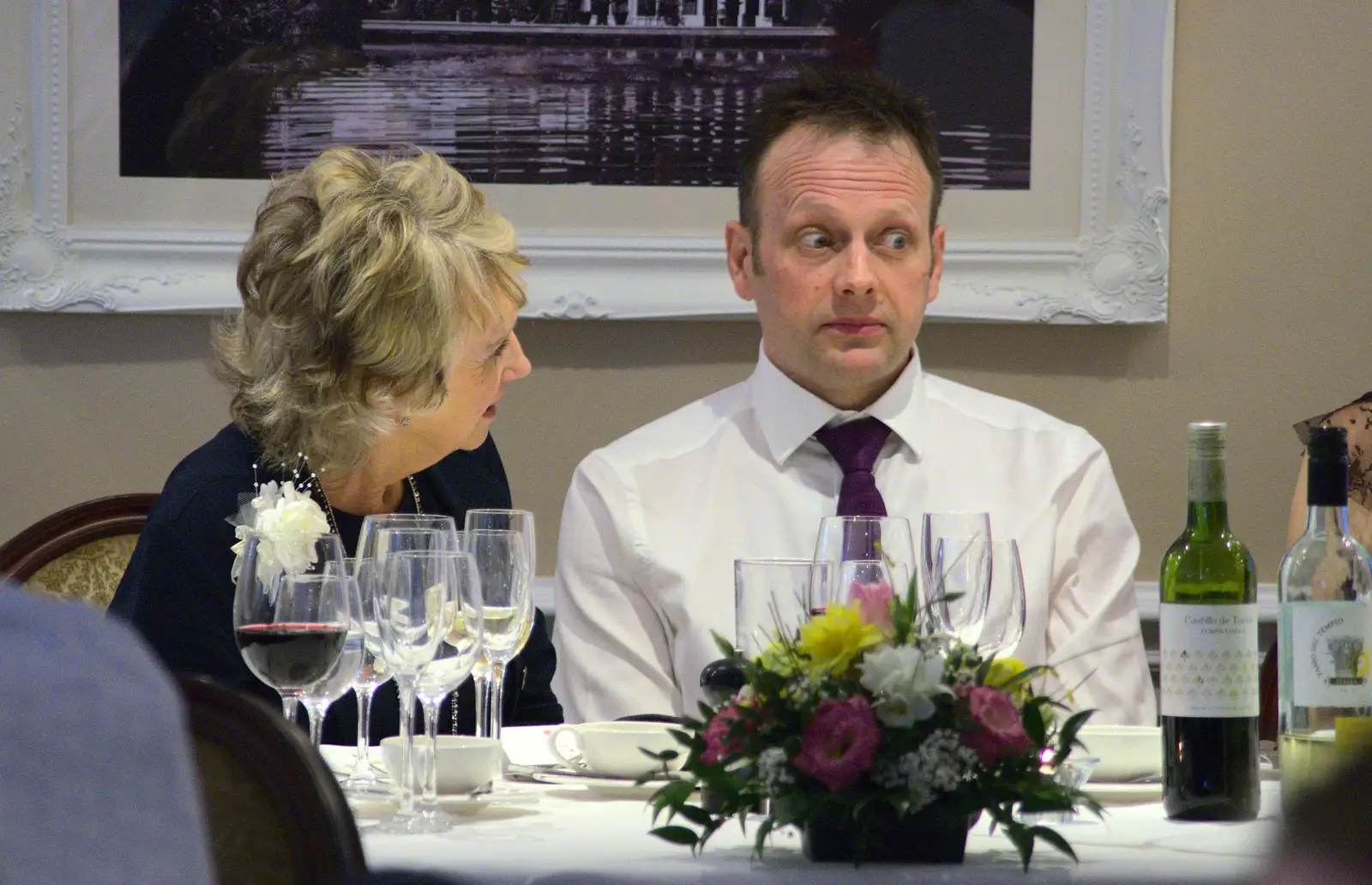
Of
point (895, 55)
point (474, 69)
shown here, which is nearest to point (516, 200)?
point (474, 69)

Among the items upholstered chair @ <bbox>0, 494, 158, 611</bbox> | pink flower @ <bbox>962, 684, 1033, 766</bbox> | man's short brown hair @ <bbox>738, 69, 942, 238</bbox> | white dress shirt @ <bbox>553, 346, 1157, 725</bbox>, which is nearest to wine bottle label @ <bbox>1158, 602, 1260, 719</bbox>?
pink flower @ <bbox>962, 684, 1033, 766</bbox>

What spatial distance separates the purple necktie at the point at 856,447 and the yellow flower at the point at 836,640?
120cm

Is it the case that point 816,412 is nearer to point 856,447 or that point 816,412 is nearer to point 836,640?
point 856,447

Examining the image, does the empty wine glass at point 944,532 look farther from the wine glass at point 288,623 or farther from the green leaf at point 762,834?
the wine glass at point 288,623

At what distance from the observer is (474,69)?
121 inches

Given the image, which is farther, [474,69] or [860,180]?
[474,69]

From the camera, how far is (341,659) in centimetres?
149

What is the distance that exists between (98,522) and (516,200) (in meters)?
0.92

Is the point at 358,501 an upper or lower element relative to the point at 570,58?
lower

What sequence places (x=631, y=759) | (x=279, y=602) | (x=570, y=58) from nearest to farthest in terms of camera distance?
1. (x=279, y=602)
2. (x=631, y=759)
3. (x=570, y=58)

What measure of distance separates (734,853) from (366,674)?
0.47 meters

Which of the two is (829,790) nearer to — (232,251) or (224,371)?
(224,371)

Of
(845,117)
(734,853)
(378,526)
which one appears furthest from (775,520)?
(734,853)

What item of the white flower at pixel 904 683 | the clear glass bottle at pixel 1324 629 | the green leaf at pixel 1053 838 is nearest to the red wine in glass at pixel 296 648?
the white flower at pixel 904 683
